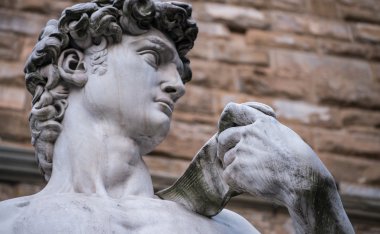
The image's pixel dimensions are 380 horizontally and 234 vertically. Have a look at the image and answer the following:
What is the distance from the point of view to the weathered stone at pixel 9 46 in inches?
169

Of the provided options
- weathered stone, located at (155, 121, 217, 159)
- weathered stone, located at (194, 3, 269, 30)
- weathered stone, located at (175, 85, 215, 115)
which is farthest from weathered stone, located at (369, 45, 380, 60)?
weathered stone, located at (155, 121, 217, 159)

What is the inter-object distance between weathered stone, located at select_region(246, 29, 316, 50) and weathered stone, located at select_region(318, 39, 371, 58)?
0.20ft

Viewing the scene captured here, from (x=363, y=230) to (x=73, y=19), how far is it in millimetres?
2388

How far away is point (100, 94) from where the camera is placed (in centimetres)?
173

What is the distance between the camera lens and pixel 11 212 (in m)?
1.57

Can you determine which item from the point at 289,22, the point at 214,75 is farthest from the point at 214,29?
the point at 289,22

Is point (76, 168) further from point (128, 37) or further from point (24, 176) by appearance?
point (24, 176)

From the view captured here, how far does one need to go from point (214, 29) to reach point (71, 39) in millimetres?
2944

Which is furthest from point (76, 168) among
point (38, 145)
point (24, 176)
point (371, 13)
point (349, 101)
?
point (371, 13)


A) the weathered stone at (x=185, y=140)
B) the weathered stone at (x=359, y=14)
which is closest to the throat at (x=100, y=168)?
the weathered stone at (x=185, y=140)

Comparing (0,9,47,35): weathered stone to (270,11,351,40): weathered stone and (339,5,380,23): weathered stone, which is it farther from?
(339,5,380,23): weathered stone

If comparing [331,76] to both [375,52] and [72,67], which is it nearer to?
[375,52]

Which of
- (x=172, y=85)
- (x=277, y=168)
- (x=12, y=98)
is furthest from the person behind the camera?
(x=12, y=98)

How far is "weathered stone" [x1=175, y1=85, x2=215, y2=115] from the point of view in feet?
14.1
